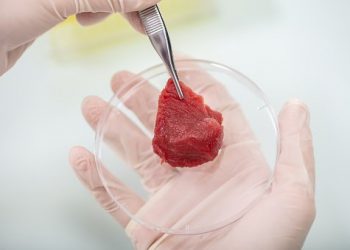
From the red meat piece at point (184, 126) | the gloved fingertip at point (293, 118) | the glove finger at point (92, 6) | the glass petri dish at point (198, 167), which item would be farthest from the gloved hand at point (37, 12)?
the gloved fingertip at point (293, 118)

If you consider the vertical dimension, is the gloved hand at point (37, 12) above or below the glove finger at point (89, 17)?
above

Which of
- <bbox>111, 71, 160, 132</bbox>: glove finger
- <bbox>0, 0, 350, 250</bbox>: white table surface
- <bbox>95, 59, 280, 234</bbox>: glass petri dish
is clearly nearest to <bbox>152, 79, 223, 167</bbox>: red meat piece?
<bbox>95, 59, 280, 234</bbox>: glass petri dish

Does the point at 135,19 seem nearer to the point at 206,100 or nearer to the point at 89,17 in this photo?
the point at 89,17

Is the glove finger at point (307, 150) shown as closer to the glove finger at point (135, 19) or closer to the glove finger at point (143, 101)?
the glove finger at point (143, 101)

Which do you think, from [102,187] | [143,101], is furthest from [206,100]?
[102,187]

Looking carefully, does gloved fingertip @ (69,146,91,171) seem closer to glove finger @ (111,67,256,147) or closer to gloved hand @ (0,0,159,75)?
glove finger @ (111,67,256,147)
